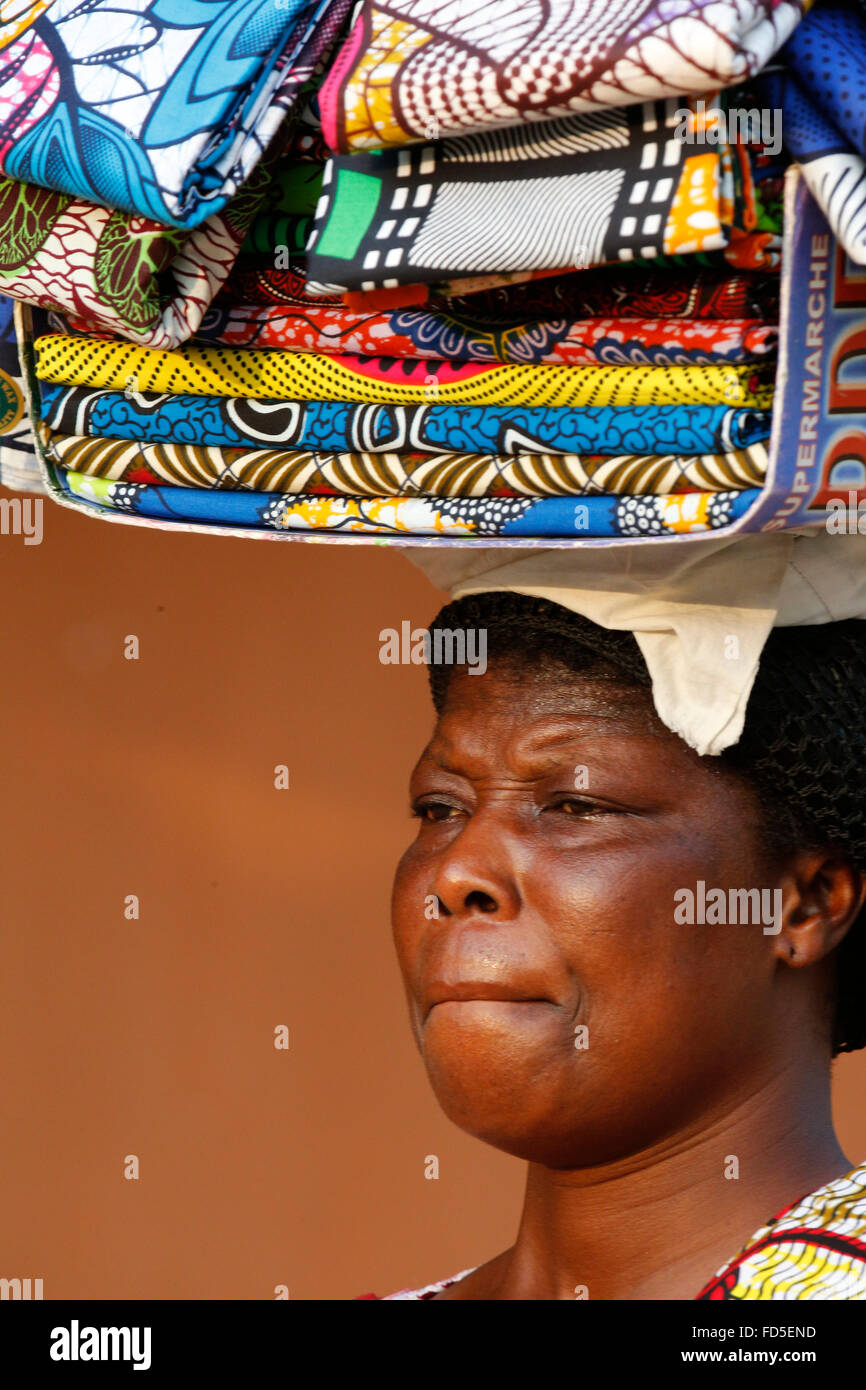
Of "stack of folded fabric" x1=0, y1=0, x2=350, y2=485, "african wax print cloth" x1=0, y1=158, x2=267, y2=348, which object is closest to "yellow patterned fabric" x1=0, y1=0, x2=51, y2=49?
"stack of folded fabric" x1=0, y1=0, x2=350, y2=485

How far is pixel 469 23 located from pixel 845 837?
0.77m

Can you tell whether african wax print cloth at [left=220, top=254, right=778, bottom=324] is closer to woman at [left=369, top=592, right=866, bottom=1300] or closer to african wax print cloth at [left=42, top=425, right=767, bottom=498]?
african wax print cloth at [left=42, top=425, right=767, bottom=498]

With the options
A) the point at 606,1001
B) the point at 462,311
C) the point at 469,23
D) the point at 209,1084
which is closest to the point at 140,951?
the point at 209,1084

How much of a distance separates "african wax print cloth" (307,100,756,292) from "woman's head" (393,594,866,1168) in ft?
1.49

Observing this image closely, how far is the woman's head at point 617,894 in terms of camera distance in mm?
1430

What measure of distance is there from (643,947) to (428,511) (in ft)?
1.35

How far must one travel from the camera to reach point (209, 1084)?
2895 millimetres

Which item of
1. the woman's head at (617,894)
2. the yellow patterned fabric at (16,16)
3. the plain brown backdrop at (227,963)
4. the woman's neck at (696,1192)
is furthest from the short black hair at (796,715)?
the plain brown backdrop at (227,963)

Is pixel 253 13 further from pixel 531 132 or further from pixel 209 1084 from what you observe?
pixel 209 1084

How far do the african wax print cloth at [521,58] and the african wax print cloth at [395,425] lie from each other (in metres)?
0.21

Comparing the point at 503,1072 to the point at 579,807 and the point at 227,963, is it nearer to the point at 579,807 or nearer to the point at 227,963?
the point at 579,807

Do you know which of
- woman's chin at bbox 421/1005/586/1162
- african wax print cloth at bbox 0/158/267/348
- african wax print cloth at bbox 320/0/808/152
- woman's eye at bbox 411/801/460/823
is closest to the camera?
african wax print cloth at bbox 320/0/808/152

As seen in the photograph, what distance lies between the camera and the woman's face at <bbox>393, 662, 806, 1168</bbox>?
143cm

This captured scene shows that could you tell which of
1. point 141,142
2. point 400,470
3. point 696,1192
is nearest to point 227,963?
point 696,1192
